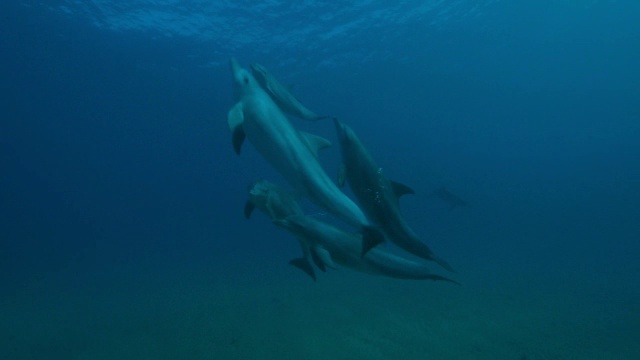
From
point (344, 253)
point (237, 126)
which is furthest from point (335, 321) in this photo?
point (237, 126)

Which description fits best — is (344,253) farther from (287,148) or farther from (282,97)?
(282,97)

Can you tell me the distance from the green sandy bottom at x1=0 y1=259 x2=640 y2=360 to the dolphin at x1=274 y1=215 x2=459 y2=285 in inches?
261

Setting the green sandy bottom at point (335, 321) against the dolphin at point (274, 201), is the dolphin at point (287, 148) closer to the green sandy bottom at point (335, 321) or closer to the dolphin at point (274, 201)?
the dolphin at point (274, 201)

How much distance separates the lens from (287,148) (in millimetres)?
3084

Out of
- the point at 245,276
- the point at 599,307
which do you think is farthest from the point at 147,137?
the point at 599,307

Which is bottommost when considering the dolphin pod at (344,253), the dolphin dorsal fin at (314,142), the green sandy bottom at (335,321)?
the green sandy bottom at (335,321)

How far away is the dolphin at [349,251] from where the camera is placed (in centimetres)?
353

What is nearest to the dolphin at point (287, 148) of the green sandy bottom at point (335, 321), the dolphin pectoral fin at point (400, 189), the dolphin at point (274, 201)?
the dolphin pectoral fin at point (400, 189)

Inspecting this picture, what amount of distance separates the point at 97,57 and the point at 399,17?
2417 cm

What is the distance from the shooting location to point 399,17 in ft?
102

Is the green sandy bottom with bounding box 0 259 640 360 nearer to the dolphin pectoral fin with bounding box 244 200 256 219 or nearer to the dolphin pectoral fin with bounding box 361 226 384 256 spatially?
the dolphin pectoral fin with bounding box 244 200 256 219

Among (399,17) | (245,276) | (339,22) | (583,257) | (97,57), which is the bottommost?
(245,276)

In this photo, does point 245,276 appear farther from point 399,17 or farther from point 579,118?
point 579,118

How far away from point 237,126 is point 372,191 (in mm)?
1184
